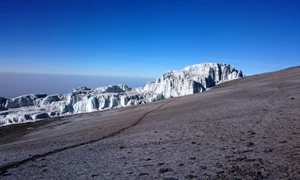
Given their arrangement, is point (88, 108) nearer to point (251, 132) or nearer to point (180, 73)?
point (180, 73)

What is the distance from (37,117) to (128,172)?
6747cm

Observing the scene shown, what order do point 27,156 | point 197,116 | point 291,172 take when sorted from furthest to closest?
point 197,116 → point 27,156 → point 291,172

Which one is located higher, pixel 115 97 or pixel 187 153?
pixel 115 97

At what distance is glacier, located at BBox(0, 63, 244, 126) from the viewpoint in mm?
80806

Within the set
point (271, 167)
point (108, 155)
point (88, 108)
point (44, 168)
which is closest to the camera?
point (271, 167)

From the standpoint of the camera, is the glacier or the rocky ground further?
the glacier

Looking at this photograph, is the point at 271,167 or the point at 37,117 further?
the point at 37,117

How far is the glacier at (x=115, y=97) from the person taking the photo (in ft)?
A: 265

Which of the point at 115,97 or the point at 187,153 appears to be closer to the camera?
the point at 187,153

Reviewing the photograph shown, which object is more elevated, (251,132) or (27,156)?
(251,132)

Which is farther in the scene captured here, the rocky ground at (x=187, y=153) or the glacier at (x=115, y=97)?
the glacier at (x=115, y=97)

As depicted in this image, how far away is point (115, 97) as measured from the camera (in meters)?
88.1

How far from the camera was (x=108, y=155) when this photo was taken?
1225cm

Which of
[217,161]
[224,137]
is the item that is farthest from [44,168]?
[224,137]
